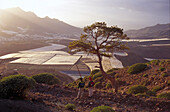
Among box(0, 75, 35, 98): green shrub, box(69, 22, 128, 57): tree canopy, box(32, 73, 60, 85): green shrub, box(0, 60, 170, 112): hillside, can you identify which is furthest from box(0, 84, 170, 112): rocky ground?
box(32, 73, 60, 85): green shrub

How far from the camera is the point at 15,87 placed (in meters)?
7.10

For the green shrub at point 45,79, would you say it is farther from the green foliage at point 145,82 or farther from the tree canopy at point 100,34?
the green foliage at point 145,82

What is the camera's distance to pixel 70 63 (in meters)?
40.9

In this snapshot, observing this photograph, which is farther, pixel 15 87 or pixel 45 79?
pixel 45 79

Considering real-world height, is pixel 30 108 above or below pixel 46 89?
above

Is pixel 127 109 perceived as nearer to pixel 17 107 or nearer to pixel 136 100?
pixel 136 100

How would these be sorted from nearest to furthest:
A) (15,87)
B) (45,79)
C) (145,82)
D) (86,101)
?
1. (15,87)
2. (86,101)
3. (145,82)
4. (45,79)

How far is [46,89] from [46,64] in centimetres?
2851

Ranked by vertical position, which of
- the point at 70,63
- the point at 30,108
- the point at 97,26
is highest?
the point at 97,26

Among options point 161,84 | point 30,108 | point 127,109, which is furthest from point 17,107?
point 161,84

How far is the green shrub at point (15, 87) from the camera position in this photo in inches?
278

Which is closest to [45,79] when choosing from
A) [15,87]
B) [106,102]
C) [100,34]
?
[100,34]

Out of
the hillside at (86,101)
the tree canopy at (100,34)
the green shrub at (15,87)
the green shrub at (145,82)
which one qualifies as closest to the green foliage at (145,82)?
the green shrub at (145,82)

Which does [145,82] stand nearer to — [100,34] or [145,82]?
[145,82]
